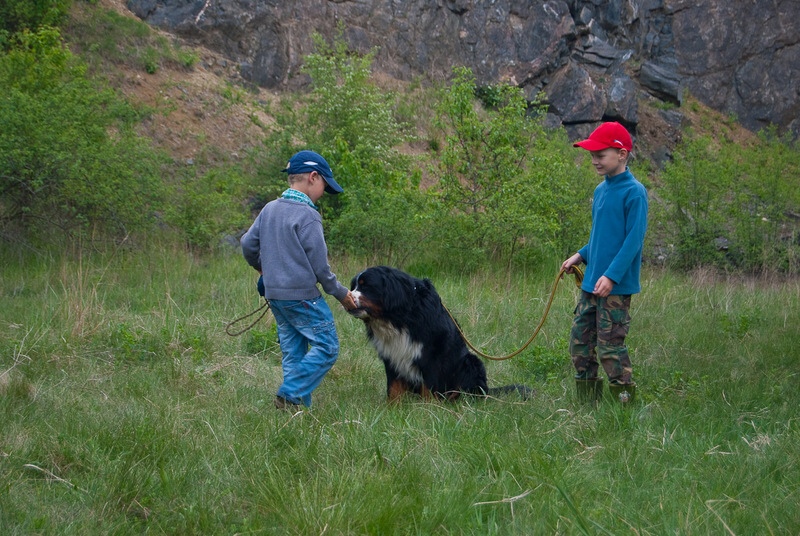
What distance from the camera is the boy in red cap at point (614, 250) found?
520 centimetres

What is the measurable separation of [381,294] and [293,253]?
29.8 inches

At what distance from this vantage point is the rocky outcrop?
84.6 ft

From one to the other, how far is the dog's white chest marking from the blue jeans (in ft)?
1.52

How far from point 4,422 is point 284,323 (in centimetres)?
183

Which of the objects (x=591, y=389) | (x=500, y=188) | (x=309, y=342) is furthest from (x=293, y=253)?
(x=500, y=188)

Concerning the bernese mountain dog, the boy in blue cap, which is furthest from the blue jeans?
the bernese mountain dog

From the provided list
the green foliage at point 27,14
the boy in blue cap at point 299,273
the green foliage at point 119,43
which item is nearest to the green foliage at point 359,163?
the green foliage at point 119,43

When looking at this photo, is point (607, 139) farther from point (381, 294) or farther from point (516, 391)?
point (516, 391)

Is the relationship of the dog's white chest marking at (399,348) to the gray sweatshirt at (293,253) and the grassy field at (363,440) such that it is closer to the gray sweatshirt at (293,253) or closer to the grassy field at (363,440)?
the grassy field at (363,440)

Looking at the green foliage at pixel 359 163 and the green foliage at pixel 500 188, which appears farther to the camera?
the green foliage at pixel 359 163

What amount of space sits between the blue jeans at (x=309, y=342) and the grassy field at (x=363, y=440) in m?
0.21

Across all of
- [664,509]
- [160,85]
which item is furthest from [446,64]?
[664,509]

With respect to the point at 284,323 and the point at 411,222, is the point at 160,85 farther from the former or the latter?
the point at 284,323

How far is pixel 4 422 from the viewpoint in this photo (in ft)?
15.9
